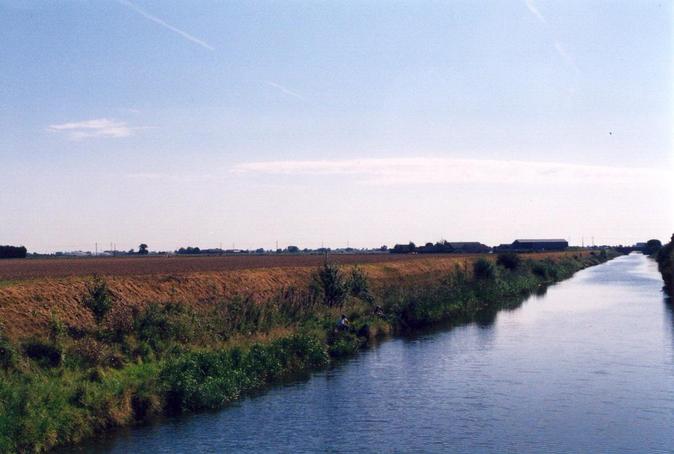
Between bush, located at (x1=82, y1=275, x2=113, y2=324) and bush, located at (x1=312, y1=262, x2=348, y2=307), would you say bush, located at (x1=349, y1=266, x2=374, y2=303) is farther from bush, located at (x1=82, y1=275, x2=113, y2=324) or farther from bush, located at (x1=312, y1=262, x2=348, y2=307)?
bush, located at (x1=82, y1=275, x2=113, y2=324)

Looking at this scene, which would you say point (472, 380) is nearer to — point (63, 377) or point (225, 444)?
point (225, 444)

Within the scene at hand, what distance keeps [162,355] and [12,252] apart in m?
137

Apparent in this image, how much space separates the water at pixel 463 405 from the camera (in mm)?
21047

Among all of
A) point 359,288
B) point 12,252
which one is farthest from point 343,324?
point 12,252

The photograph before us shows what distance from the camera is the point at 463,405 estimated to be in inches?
990

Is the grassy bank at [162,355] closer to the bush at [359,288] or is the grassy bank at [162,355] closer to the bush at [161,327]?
the bush at [161,327]

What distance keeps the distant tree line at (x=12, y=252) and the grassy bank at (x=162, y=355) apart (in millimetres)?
122045

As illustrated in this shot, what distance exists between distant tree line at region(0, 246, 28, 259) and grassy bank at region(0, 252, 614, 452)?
122045mm

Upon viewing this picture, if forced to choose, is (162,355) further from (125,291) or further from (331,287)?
(331,287)

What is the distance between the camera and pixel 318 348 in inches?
1334

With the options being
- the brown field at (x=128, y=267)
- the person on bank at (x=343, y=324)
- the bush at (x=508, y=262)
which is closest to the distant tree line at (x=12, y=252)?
the brown field at (x=128, y=267)

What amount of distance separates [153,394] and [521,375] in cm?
1575

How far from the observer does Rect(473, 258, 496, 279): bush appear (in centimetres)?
7456

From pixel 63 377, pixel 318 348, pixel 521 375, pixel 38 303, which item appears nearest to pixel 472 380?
pixel 521 375
